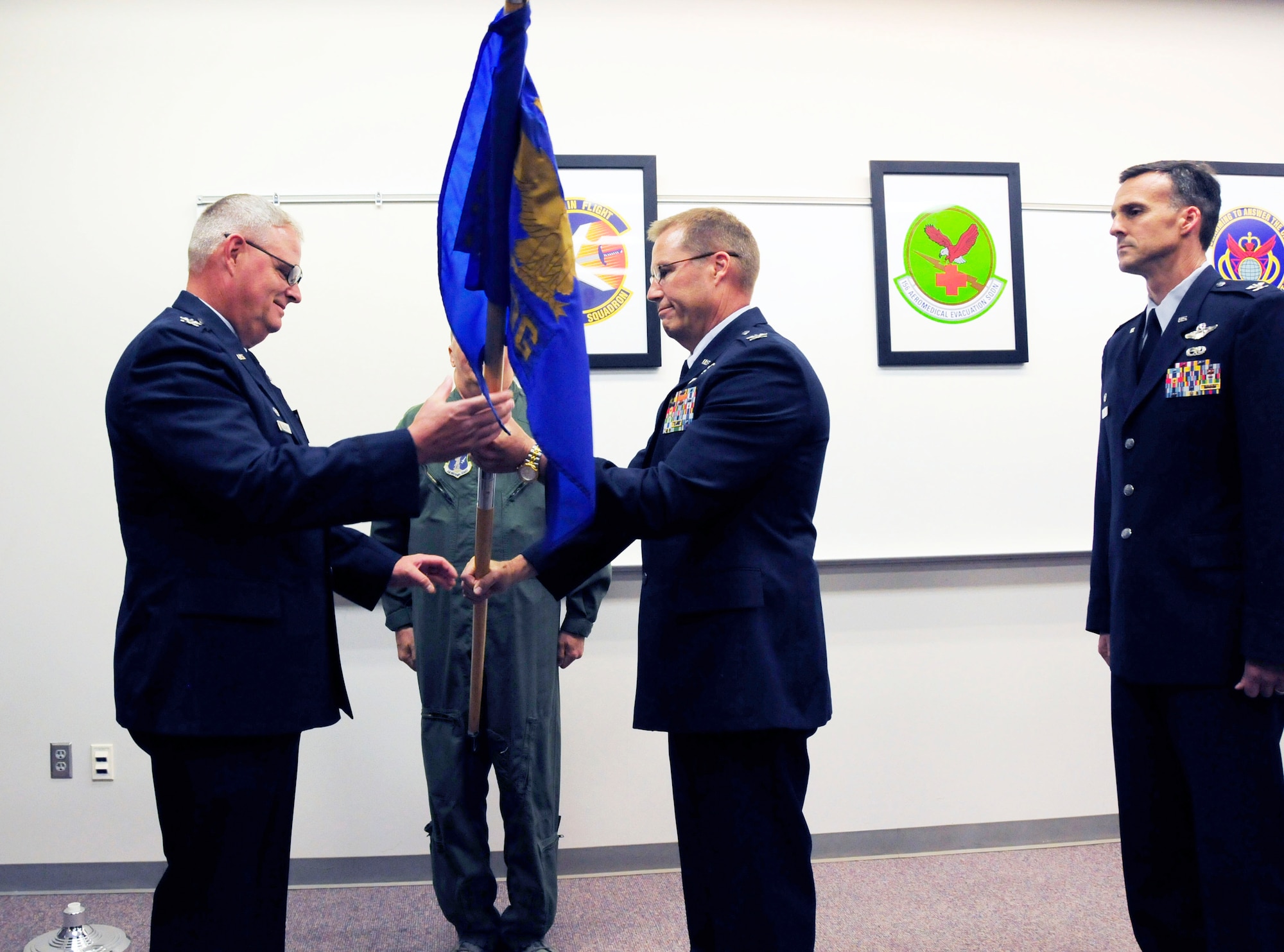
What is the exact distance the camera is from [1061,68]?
3.27 m

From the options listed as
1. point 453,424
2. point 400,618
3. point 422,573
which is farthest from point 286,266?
point 400,618

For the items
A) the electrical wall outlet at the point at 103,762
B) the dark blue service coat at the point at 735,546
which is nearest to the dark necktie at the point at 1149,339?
the dark blue service coat at the point at 735,546

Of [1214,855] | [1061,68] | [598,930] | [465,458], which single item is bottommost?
[598,930]

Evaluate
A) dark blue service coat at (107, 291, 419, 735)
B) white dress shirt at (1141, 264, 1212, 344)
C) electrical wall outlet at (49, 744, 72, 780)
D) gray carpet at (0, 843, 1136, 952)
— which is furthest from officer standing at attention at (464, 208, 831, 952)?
electrical wall outlet at (49, 744, 72, 780)

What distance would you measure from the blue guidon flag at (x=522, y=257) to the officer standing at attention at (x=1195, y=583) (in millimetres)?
1116

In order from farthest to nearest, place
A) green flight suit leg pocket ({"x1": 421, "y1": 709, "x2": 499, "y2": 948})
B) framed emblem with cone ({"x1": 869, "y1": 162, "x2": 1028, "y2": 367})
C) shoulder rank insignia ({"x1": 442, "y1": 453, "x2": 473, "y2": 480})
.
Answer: framed emblem with cone ({"x1": 869, "y1": 162, "x2": 1028, "y2": 367}), shoulder rank insignia ({"x1": 442, "y1": 453, "x2": 473, "y2": 480}), green flight suit leg pocket ({"x1": 421, "y1": 709, "x2": 499, "y2": 948})

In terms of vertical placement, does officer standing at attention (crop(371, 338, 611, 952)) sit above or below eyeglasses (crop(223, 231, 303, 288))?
below

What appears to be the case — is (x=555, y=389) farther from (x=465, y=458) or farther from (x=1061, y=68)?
(x=1061, y=68)

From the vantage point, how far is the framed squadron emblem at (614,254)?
299 centimetres

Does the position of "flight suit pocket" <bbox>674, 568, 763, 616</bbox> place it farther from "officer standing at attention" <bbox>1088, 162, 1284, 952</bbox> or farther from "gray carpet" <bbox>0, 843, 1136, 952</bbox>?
"gray carpet" <bbox>0, 843, 1136, 952</bbox>

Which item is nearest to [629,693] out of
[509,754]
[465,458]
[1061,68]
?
[509,754]

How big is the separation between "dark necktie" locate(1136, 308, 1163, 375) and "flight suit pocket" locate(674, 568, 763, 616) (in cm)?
97

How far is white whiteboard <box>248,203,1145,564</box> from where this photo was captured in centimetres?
295

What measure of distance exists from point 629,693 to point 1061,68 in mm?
2585
